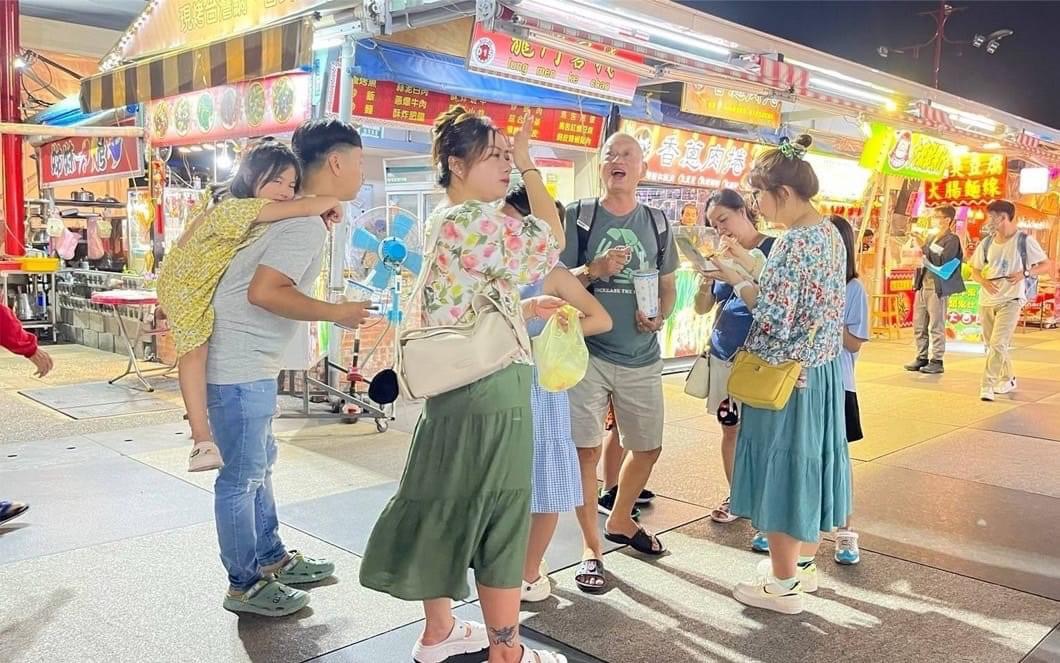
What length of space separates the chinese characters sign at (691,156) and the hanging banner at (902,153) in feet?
3.96

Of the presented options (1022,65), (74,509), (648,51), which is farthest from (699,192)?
(1022,65)

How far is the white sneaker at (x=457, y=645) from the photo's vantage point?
266cm

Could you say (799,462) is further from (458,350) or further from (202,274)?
(202,274)

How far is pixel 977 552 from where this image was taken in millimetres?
3938

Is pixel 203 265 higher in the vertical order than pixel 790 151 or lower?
lower

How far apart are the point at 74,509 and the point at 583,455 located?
105 inches

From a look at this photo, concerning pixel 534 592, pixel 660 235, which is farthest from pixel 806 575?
pixel 660 235

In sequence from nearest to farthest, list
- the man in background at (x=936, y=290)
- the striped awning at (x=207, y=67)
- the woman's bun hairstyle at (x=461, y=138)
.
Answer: the woman's bun hairstyle at (x=461, y=138) < the striped awning at (x=207, y=67) < the man in background at (x=936, y=290)

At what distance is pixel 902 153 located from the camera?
9375mm

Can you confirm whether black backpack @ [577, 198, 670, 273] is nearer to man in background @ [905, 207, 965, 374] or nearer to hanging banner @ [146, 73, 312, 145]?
hanging banner @ [146, 73, 312, 145]

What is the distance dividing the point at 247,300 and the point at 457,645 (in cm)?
136

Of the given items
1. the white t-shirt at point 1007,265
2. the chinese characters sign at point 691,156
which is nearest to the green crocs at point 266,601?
the chinese characters sign at point 691,156

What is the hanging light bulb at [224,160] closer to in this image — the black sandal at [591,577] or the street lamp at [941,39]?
the black sandal at [591,577]

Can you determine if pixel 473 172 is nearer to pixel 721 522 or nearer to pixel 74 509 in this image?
pixel 721 522
